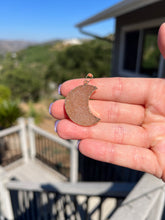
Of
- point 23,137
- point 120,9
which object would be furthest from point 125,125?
point 23,137

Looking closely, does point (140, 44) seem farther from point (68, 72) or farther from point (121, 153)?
point (68, 72)

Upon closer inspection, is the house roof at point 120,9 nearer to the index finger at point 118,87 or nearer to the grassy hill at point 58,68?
the index finger at point 118,87

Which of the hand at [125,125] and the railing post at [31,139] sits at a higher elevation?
the hand at [125,125]

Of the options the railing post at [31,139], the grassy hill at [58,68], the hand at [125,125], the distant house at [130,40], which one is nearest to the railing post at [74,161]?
the railing post at [31,139]

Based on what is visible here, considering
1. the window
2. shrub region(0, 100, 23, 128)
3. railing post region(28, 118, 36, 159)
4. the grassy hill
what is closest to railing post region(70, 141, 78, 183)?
railing post region(28, 118, 36, 159)

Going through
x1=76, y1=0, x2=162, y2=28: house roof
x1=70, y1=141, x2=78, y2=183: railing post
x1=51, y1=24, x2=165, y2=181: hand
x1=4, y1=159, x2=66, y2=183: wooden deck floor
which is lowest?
x1=4, y1=159, x2=66, y2=183: wooden deck floor

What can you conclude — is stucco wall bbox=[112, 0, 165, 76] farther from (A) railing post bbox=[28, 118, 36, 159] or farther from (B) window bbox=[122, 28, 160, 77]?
(A) railing post bbox=[28, 118, 36, 159]

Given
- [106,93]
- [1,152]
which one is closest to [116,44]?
[106,93]
